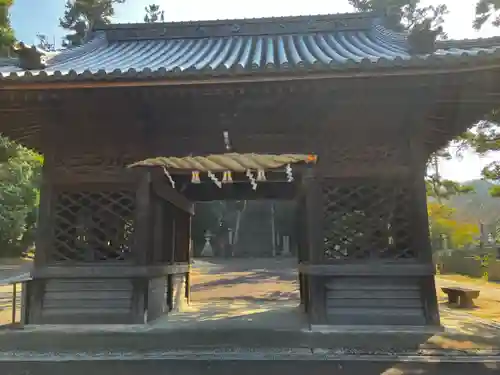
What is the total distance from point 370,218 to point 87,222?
438 cm

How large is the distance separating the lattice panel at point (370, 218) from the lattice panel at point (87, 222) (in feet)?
10.0

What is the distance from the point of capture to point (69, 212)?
20.2 ft

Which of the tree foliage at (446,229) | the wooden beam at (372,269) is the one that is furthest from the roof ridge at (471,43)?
the tree foliage at (446,229)

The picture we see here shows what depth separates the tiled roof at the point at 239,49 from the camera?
4.77m

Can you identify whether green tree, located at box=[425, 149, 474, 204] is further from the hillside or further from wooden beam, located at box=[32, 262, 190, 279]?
the hillside

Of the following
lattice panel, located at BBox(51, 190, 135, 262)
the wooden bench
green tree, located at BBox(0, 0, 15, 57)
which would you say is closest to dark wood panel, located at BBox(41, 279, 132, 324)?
lattice panel, located at BBox(51, 190, 135, 262)

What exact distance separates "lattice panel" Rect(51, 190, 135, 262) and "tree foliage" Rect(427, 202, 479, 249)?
2505 cm

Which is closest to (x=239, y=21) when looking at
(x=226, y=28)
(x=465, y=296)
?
(x=226, y=28)

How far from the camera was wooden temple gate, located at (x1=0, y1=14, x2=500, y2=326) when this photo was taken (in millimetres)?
5051

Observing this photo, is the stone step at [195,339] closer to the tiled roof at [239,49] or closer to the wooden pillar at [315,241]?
the wooden pillar at [315,241]

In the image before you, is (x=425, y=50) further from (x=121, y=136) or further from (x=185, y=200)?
(x=185, y=200)

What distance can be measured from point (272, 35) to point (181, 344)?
7.29m

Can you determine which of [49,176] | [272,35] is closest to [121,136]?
[49,176]

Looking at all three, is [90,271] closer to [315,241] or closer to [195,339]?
[195,339]
